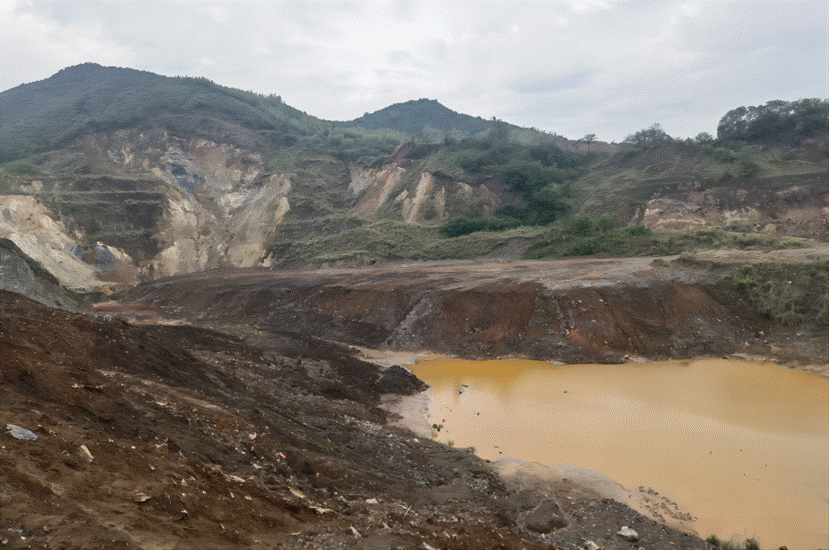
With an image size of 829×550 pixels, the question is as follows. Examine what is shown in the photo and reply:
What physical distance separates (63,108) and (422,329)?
253 ft

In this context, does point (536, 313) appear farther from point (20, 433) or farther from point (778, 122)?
point (778, 122)

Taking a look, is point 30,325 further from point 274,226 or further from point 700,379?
point 274,226

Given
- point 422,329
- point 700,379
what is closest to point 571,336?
point 700,379

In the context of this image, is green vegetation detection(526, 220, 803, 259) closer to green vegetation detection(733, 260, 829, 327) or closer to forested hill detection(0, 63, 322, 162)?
green vegetation detection(733, 260, 829, 327)

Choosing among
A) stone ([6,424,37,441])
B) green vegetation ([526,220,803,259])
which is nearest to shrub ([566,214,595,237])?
green vegetation ([526,220,803,259])

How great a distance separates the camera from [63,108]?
7200cm

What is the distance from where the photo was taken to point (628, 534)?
768cm

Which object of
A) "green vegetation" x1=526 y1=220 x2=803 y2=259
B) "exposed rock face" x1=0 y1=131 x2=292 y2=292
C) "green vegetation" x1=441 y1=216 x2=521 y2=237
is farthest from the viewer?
"green vegetation" x1=441 y1=216 x2=521 y2=237

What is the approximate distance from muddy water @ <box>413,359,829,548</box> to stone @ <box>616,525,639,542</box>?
194 centimetres

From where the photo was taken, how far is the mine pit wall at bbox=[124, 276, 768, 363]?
19344 millimetres

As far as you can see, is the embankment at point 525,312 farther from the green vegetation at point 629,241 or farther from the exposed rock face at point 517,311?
the green vegetation at point 629,241

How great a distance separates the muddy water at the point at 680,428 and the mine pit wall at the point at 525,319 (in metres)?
1.28

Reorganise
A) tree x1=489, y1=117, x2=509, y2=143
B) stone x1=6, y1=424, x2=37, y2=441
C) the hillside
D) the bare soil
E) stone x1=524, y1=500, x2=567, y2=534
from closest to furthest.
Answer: the bare soil, stone x1=6, y1=424, x2=37, y2=441, stone x1=524, y1=500, x2=567, y2=534, the hillside, tree x1=489, y1=117, x2=509, y2=143

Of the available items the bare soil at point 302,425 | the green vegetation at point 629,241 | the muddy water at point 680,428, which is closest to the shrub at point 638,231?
the green vegetation at point 629,241
